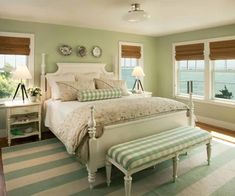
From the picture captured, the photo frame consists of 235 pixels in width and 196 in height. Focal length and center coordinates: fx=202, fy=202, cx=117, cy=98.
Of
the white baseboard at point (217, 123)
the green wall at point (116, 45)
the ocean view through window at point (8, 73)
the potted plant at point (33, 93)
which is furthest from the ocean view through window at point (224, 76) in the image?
the ocean view through window at point (8, 73)

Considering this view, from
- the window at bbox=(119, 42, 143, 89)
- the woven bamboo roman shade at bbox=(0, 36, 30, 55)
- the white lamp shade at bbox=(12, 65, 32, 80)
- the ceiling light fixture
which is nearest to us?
the ceiling light fixture

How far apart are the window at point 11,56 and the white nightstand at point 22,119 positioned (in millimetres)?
377

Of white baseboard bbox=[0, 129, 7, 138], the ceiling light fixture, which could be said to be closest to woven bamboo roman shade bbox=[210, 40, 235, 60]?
the ceiling light fixture

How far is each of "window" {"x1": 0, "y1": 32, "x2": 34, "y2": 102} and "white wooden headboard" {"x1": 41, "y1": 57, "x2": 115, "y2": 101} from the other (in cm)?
26

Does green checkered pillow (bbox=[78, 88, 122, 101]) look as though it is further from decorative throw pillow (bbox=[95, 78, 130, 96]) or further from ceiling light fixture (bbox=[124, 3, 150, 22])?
ceiling light fixture (bbox=[124, 3, 150, 22])

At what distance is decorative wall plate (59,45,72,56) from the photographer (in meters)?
4.30

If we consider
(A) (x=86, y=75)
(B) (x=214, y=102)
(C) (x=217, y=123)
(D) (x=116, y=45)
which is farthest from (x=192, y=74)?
(A) (x=86, y=75)

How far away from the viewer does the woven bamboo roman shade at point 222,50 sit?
4262 millimetres

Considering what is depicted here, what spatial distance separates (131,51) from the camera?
5.43 metres

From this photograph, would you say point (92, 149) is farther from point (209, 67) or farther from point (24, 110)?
point (209, 67)

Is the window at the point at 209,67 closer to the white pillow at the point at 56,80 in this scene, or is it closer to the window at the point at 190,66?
the window at the point at 190,66

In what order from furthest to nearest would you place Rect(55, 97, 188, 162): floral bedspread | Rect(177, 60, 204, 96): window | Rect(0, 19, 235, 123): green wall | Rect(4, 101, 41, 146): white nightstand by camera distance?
Rect(177, 60, 204, 96): window < Rect(0, 19, 235, 123): green wall < Rect(4, 101, 41, 146): white nightstand < Rect(55, 97, 188, 162): floral bedspread

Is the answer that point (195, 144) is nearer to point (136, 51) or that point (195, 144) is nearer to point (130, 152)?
point (130, 152)

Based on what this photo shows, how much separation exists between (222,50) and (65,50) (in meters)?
3.43
